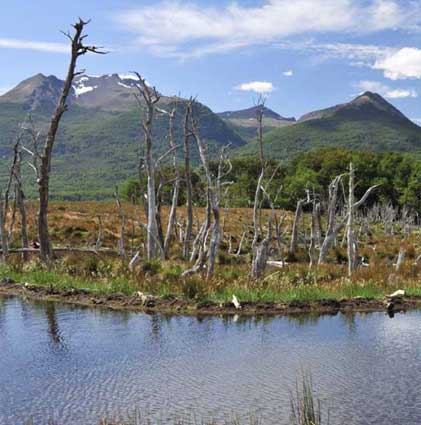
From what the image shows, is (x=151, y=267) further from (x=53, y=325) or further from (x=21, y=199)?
(x=21, y=199)

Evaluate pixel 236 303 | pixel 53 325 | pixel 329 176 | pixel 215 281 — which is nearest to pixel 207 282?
pixel 215 281

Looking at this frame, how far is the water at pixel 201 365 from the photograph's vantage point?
11305 millimetres

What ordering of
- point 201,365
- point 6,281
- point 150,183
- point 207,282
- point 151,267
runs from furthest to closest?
point 150,183 < point 6,281 < point 151,267 < point 207,282 < point 201,365

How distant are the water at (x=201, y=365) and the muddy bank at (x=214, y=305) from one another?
0.79m

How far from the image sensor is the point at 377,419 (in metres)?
10.8

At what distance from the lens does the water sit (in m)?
11.3

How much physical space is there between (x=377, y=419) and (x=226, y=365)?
13.3 ft

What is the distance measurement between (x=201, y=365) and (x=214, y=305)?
6.11 metres

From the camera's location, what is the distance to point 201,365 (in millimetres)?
14094

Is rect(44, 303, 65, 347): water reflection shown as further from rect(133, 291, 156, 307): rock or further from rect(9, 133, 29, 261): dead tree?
rect(9, 133, 29, 261): dead tree

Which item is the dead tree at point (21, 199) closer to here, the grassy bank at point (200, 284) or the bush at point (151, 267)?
the grassy bank at point (200, 284)

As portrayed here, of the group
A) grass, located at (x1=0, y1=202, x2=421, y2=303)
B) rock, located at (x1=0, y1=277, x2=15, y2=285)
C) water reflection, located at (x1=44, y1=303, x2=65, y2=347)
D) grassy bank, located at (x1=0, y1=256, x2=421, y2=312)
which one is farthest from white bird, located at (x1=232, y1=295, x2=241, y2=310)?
rock, located at (x1=0, y1=277, x2=15, y2=285)

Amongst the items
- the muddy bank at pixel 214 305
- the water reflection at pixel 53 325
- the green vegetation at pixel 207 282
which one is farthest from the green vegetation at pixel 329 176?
the water reflection at pixel 53 325

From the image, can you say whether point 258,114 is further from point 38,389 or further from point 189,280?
point 38,389
